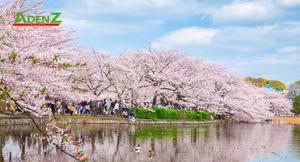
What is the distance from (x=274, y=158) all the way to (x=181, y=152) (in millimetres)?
3334

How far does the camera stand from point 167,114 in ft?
128

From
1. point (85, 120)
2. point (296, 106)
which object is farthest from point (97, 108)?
point (296, 106)

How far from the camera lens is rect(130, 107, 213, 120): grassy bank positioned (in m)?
36.8

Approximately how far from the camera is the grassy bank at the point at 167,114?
36.8 meters

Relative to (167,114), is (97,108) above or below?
above

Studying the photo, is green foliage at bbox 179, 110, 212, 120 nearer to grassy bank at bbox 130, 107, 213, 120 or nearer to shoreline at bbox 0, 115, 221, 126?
grassy bank at bbox 130, 107, 213, 120

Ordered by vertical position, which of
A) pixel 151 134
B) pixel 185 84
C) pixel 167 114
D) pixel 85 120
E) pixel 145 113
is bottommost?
pixel 151 134

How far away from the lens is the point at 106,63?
38.2 m

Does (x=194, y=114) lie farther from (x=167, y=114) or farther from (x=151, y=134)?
(x=151, y=134)

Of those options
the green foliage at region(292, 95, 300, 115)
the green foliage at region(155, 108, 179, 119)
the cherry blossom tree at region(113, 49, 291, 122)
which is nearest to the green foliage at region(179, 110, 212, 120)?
the cherry blossom tree at region(113, 49, 291, 122)

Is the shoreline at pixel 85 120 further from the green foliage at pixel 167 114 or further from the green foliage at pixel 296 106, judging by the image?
the green foliage at pixel 296 106

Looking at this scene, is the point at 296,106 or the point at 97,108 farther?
the point at 296,106

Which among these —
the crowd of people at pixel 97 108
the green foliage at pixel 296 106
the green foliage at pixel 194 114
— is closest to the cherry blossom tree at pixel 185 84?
the green foliage at pixel 194 114

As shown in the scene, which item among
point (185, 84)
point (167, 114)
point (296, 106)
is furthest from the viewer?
point (296, 106)
